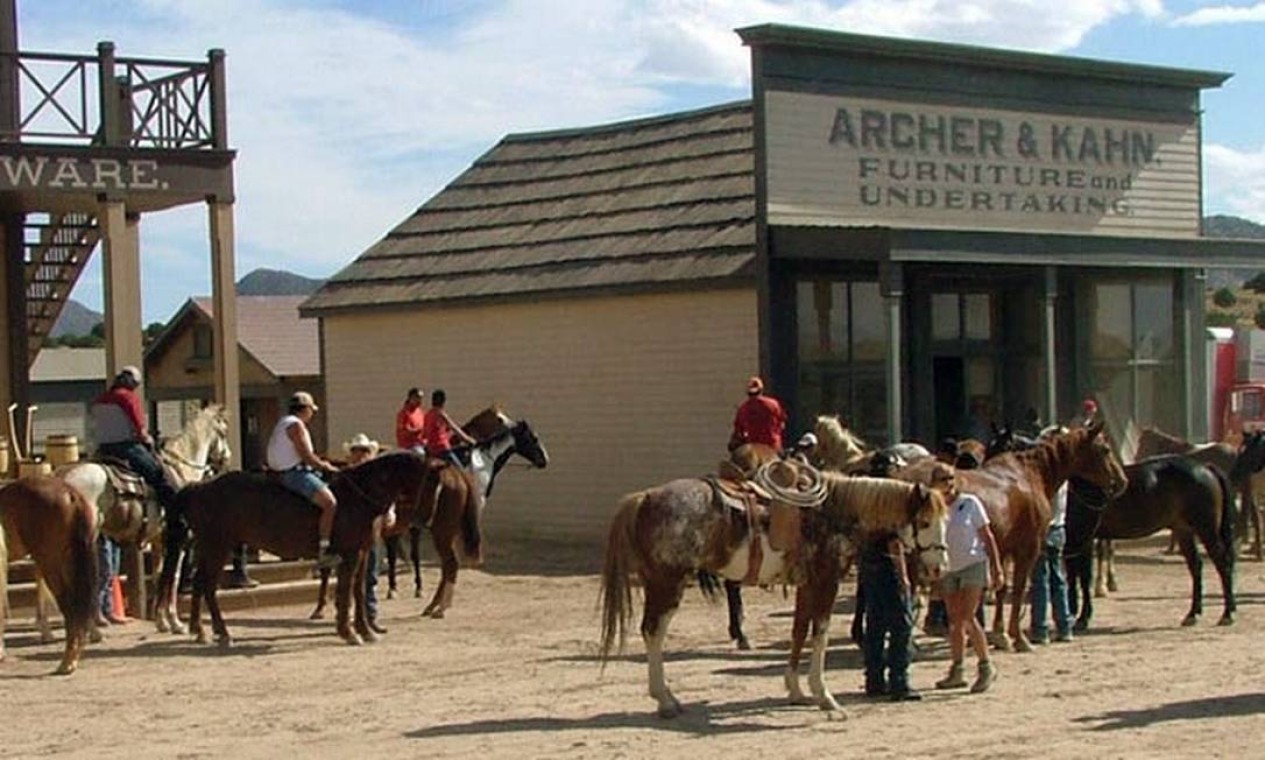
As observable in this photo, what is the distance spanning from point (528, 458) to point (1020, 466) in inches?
290

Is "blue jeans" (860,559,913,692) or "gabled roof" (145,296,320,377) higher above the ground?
"gabled roof" (145,296,320,377)

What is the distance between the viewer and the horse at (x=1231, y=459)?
2289cm

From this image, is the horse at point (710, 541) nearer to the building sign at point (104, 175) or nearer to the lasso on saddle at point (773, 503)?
the lasso on saddle at point (773, 503)

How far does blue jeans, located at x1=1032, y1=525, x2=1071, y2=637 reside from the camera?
15.8m

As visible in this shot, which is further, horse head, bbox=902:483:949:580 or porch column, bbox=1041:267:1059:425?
porch column, bbox=1041:267:1059:425

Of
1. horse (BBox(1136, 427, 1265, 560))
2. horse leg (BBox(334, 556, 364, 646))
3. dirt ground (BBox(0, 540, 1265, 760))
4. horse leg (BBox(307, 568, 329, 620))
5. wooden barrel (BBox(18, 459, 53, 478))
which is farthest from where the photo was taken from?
horse (BBox(1136, 427, 1265, 560))

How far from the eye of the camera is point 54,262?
23375mm

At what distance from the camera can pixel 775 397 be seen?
74.8 feet

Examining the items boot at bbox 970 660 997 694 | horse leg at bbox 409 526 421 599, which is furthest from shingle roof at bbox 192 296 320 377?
boot at bbox 970 660 997 694

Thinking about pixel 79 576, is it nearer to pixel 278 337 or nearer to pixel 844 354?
pixel 844 354

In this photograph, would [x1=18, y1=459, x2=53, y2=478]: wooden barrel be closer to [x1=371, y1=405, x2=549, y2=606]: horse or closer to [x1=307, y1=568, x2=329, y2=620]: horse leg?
[x1=307, y1=568, x2=329, y2=620]: horse leg

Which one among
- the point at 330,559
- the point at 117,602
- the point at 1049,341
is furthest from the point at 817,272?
the point at 117,602

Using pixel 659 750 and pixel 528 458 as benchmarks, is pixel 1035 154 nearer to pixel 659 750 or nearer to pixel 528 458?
pixel 528 458

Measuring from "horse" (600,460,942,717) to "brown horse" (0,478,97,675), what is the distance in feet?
16.3
